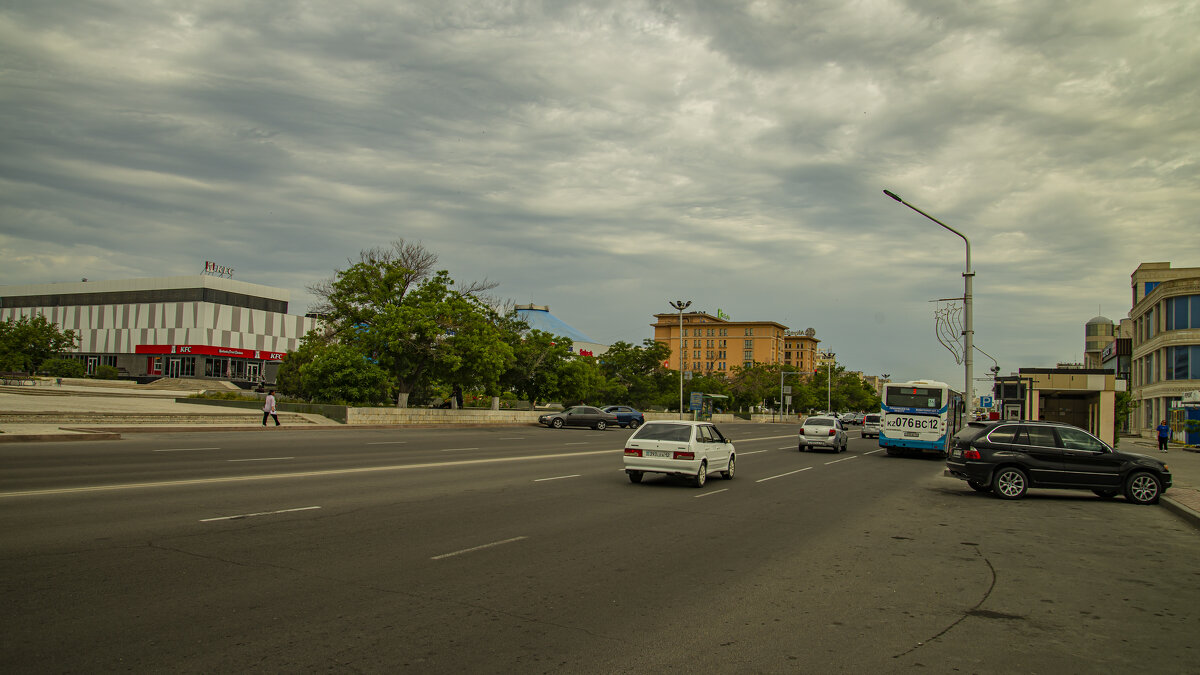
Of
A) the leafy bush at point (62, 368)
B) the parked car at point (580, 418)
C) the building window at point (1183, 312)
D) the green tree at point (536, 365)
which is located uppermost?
the building window at point (1183, 312)

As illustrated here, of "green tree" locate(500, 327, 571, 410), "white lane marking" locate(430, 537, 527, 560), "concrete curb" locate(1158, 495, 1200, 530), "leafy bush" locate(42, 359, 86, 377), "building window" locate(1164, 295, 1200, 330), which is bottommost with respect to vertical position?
"white lane marking" locate(430, 537, 527, 560)

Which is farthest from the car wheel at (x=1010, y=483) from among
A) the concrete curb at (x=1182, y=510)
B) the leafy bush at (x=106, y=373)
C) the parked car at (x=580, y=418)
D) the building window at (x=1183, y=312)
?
the leafy bush at (x=106, y=373)

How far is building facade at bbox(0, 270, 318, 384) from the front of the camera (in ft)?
318

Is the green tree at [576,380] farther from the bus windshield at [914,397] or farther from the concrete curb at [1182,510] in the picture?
the concrete curb at [1182,510]

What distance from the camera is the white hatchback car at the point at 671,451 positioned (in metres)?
16.1

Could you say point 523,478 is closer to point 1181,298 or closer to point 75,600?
point 75,600

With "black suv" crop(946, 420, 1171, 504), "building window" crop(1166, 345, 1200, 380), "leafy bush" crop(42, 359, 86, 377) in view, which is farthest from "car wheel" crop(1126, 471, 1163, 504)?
"leafy bush" crop(42, 359, 86, 377)

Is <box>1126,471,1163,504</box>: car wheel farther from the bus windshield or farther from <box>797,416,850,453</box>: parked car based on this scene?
<box>797,416,850,453</box>: parked car

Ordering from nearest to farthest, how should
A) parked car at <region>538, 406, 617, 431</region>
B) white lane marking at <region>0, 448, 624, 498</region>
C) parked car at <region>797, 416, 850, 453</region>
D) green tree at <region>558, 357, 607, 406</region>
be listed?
white lane marking at <region>0, 448, 624, 498</region> < parked car at <region>797, 416, 850, 453</region> < parked car at <region>538, 406, 617, 431</region> < green tree at <region>558, 357, 607, 406</region>

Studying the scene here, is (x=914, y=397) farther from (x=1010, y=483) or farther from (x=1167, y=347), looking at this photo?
(x=1167, y=347)

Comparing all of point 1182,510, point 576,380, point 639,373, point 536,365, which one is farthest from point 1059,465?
point 639,373

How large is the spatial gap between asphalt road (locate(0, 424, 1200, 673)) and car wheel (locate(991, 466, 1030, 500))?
104cm

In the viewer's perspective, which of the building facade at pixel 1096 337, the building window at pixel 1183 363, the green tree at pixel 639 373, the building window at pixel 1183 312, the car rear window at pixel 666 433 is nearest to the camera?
the car rear window at pixel 666 433

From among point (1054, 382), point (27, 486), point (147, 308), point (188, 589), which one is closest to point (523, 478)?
point (27, 486)
